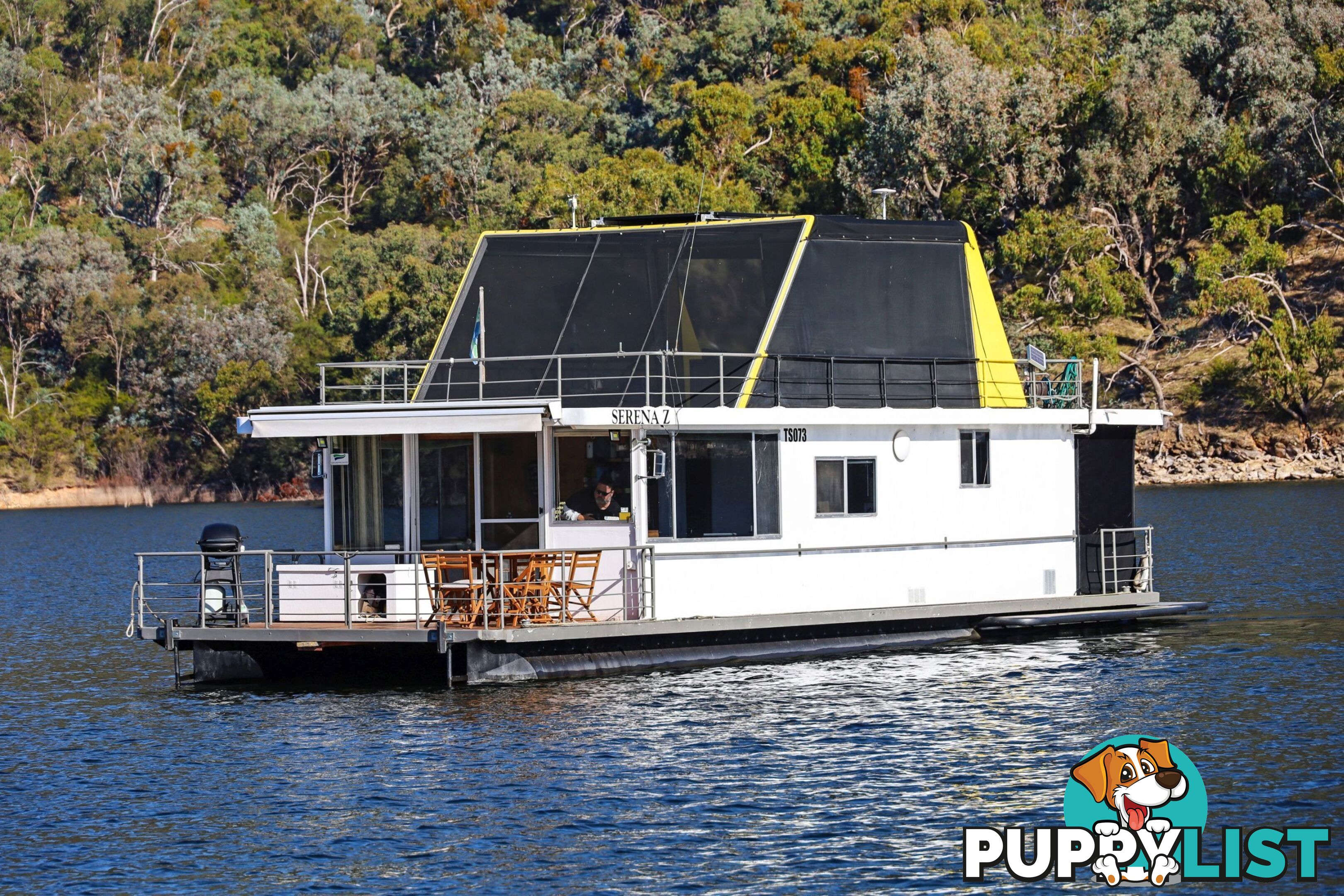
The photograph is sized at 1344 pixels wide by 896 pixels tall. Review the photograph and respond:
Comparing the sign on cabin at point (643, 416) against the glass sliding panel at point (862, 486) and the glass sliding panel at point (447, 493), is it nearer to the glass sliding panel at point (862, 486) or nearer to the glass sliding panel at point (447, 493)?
the glass sliding panel at point (447, 493)

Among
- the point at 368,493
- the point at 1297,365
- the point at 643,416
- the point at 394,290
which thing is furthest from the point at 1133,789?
the point at 394,290

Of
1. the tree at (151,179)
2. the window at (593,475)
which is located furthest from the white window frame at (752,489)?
the tree at (151,179)

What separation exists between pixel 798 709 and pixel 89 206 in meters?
97.5

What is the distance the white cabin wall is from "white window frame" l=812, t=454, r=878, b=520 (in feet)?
0.10

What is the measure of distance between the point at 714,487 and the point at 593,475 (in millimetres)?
1516

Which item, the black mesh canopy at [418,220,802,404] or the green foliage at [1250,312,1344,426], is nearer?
the black mesh canopy at [418,220,802,404]

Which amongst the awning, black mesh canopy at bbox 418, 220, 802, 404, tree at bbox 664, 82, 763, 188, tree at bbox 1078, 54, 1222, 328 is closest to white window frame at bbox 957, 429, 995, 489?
black mesh canopy at bbox 418, 220, 802, 404

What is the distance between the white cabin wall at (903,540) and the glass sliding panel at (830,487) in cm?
12

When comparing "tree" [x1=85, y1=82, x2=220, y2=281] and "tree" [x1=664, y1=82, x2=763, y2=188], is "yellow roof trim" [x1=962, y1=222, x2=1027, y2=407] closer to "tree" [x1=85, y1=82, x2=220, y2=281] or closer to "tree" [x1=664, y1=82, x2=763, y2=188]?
"tree" [x1=664, y1=82, x2=763, y2=188]

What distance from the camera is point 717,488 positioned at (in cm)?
2081

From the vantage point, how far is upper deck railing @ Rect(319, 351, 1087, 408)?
21.7 metres

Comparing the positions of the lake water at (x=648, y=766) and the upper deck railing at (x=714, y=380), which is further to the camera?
the upper deck railing at (x=714, y=380)

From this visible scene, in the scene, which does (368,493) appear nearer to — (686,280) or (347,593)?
(347,593)

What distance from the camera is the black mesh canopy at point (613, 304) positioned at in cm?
2234
